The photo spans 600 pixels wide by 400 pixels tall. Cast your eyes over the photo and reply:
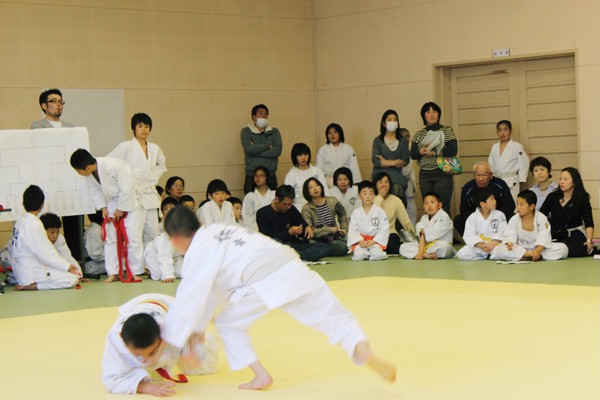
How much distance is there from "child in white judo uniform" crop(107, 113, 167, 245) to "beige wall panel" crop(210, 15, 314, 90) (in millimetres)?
3259

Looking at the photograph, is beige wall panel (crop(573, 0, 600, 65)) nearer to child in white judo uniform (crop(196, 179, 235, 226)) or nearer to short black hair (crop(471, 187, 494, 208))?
short black hair (crop(471, 187, 494, 208))

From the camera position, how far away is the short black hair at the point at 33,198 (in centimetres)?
845

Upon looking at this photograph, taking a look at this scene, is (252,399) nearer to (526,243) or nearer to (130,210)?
(130,210)

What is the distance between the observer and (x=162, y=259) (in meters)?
8.84

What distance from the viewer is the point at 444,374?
414cm

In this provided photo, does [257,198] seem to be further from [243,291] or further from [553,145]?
[243,291]

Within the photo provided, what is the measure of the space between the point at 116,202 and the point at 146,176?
52cm

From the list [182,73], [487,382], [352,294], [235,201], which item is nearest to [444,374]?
[487,382]

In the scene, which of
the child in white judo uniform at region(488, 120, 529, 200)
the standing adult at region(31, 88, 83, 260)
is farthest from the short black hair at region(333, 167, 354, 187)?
the standing adult at region(31, 88, 83, 260)

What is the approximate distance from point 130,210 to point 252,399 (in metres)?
5.38

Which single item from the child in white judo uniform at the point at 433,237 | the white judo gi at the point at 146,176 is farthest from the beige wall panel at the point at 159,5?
the child in white judo uniform at the point at 433,237

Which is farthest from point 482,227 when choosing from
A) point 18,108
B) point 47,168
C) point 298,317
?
point 298,317

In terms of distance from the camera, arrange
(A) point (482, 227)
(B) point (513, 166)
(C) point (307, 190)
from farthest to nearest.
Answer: (B) point (513, 166), (C) point (307, 190), (A) point (482, 227)

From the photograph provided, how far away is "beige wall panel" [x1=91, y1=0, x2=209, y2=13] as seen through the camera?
11.7m
